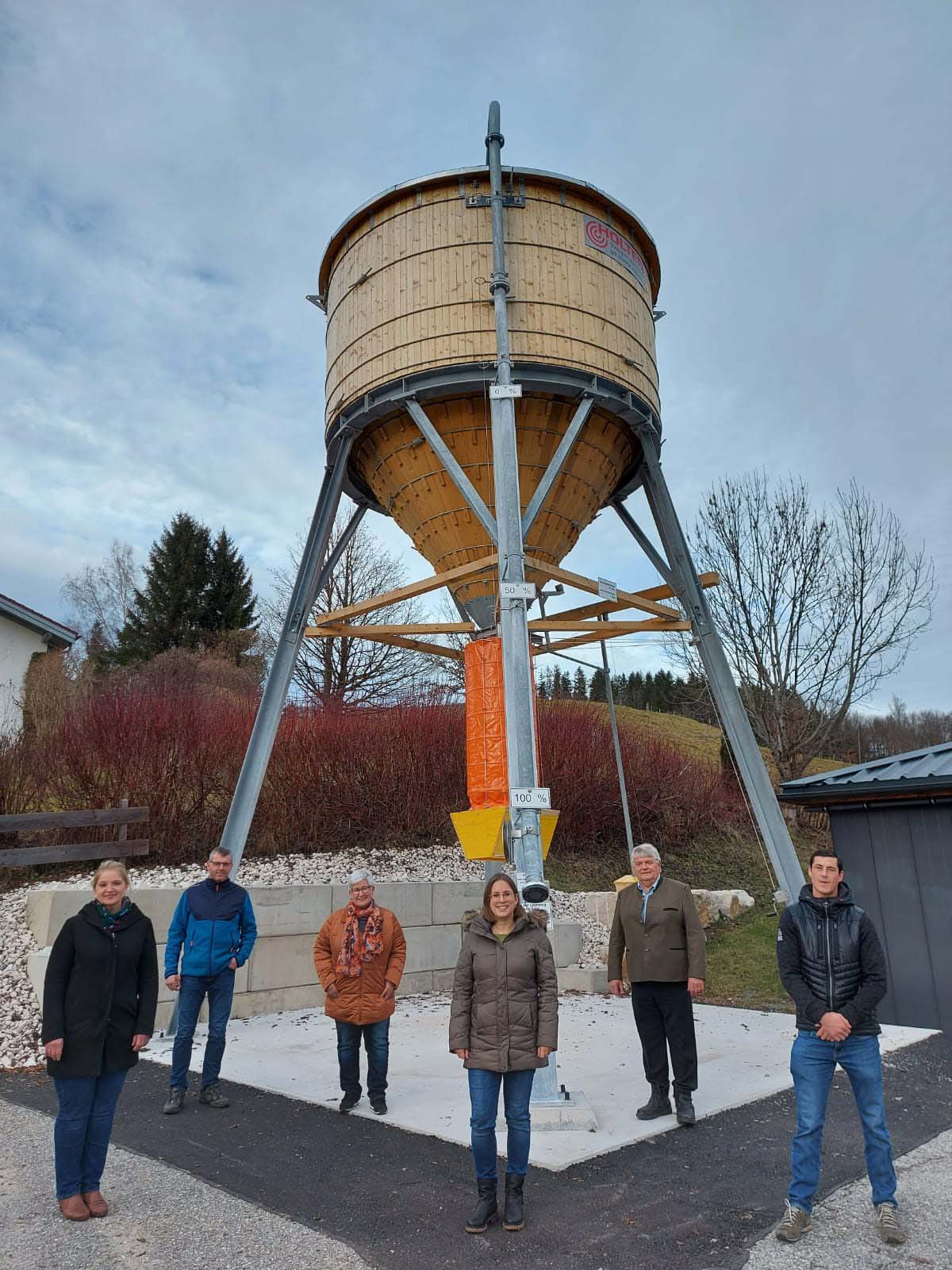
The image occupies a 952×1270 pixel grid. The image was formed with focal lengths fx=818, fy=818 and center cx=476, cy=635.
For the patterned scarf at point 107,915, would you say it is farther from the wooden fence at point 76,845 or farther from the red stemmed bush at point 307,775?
the red stemmed bush at point 307,775

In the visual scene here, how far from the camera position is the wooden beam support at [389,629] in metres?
7.68

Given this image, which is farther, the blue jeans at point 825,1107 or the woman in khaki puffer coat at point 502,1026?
the woman in khaki puffer coat at point 502,1026

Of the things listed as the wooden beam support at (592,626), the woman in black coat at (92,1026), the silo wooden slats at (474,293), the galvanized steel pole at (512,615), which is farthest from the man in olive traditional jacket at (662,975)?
the silo wooden slats at (474,293)

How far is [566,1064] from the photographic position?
647 centimetres

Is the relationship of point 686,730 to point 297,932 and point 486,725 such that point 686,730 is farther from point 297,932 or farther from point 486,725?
point 486,725

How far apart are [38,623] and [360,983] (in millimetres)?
18853

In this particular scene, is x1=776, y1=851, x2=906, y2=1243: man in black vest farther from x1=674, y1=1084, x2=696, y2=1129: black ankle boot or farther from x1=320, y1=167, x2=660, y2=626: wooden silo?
x1=320, y1=167, x2=660, y2=626: wooden silo

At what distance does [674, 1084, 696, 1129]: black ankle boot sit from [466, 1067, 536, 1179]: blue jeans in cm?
164

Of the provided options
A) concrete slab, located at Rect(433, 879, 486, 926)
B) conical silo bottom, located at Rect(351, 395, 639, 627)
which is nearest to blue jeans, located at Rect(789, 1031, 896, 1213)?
conical silo bottom, located at Rect(351, 395, 639, 627)

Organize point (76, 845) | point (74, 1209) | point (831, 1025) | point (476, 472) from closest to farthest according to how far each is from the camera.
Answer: point (831, 1025), point (74, 1209), point (476, 472), point (76, 845)

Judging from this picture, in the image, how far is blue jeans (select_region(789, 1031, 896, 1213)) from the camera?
3471mm

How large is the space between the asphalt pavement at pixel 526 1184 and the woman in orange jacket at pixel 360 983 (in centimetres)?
29

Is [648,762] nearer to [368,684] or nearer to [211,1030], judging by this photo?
[368,684]

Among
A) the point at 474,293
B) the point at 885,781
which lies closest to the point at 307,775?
the point at 474,293
